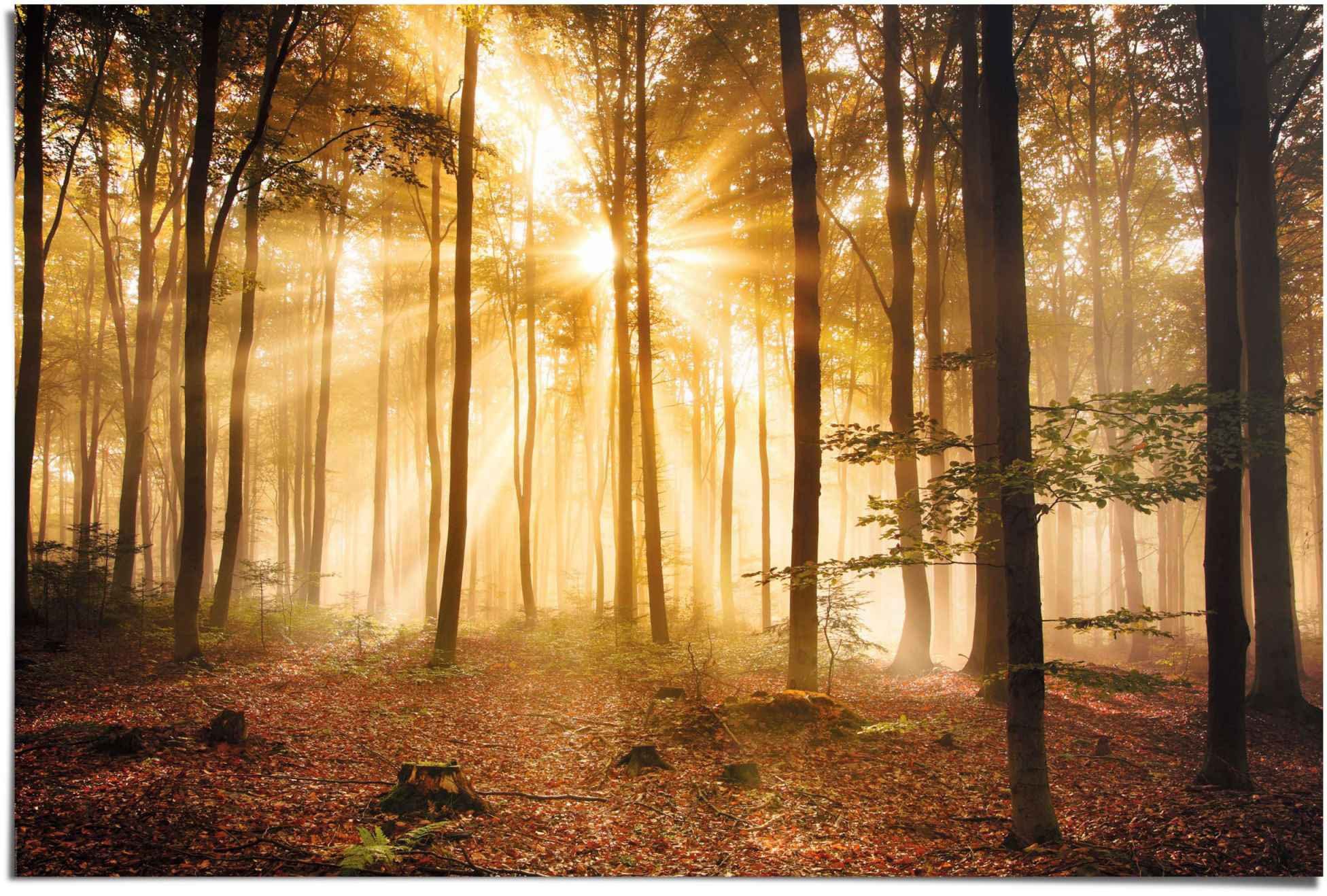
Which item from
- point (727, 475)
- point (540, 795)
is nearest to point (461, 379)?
point (540, 795)

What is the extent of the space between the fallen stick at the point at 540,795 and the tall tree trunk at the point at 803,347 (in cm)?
402

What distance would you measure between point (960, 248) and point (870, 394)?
23.1 ft

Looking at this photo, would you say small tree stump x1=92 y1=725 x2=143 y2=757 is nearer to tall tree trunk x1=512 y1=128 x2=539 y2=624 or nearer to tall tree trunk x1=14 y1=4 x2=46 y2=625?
tall tree trunk x1=14 y1=4 x2=46 y2=625

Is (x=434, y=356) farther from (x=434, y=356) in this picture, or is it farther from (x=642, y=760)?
(x=642, y=760)

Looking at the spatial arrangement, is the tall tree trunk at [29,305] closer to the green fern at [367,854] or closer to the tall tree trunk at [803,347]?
the green fern at [367,854]

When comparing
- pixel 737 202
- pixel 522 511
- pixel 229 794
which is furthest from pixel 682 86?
pixel 229 794

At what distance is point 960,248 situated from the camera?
18.3 m

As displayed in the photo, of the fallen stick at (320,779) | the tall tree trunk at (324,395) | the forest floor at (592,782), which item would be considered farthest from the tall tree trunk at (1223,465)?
the tall tree trunk at (324,395)

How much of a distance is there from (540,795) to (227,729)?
3.20 m

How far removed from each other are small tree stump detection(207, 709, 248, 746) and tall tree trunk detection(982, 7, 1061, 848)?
23.4ft

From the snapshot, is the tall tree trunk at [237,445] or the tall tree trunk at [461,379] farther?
the tall tree trunk at [237,445]

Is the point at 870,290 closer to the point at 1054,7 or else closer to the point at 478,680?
the point at 1054,7

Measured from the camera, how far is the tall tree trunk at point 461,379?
11.5 m

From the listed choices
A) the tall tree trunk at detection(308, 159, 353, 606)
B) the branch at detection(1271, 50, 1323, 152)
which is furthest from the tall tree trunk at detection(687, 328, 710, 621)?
the branch at detection(1271, 50, 1323, 152)
